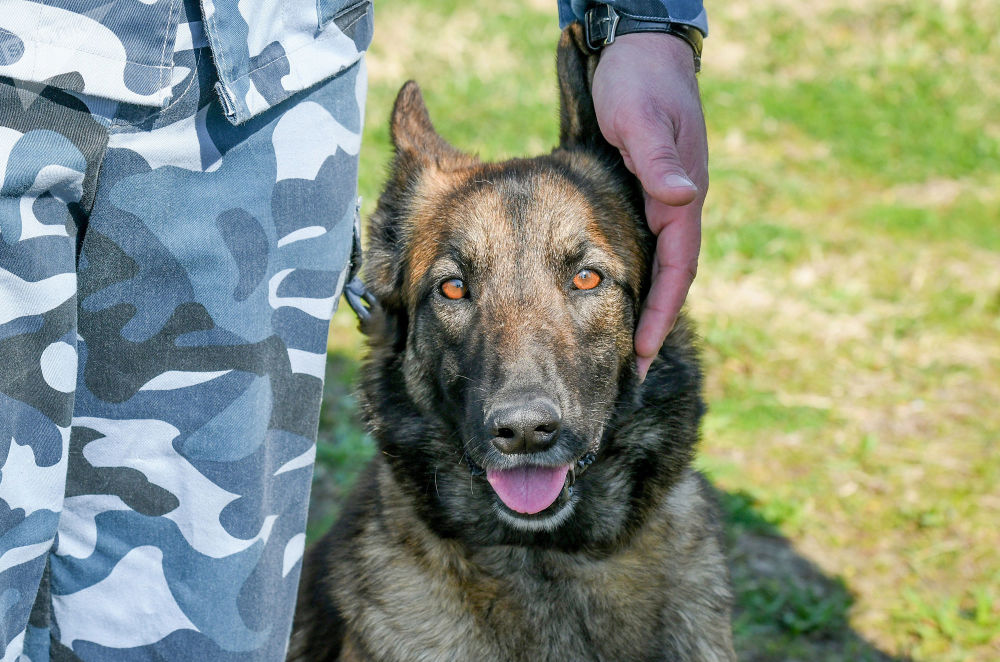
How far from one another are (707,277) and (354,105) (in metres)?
4.67

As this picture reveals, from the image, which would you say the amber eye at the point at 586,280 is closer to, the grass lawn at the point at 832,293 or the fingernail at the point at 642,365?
the fingernail at the point at 642,365

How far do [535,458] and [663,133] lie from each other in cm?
85

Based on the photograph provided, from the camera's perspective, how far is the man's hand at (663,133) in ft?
7.11

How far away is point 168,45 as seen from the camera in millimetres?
1728

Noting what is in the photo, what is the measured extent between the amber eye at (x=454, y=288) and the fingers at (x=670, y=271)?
1.70 feet

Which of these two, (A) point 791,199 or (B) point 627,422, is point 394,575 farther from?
(A) point 791,199

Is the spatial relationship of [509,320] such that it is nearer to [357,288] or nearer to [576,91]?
[357,288]

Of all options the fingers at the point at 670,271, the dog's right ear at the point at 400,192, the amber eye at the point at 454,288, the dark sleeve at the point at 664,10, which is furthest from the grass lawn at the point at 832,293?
the dark sleeve at the point at 664,10

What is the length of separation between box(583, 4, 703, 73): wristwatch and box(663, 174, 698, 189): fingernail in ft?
1.39

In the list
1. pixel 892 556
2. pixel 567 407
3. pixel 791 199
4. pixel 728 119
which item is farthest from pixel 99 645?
pixel 728 119

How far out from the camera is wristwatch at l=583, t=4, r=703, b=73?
2332 millimetres

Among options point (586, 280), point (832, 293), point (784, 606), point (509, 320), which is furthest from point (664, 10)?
point (832, 293)

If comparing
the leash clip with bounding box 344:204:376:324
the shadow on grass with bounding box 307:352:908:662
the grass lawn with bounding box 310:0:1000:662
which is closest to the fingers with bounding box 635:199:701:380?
the leash clip with bounding box 344:204:376:324

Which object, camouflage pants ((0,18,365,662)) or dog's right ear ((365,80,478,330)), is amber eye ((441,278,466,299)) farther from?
camouflage pants ((0,18,365,662))
